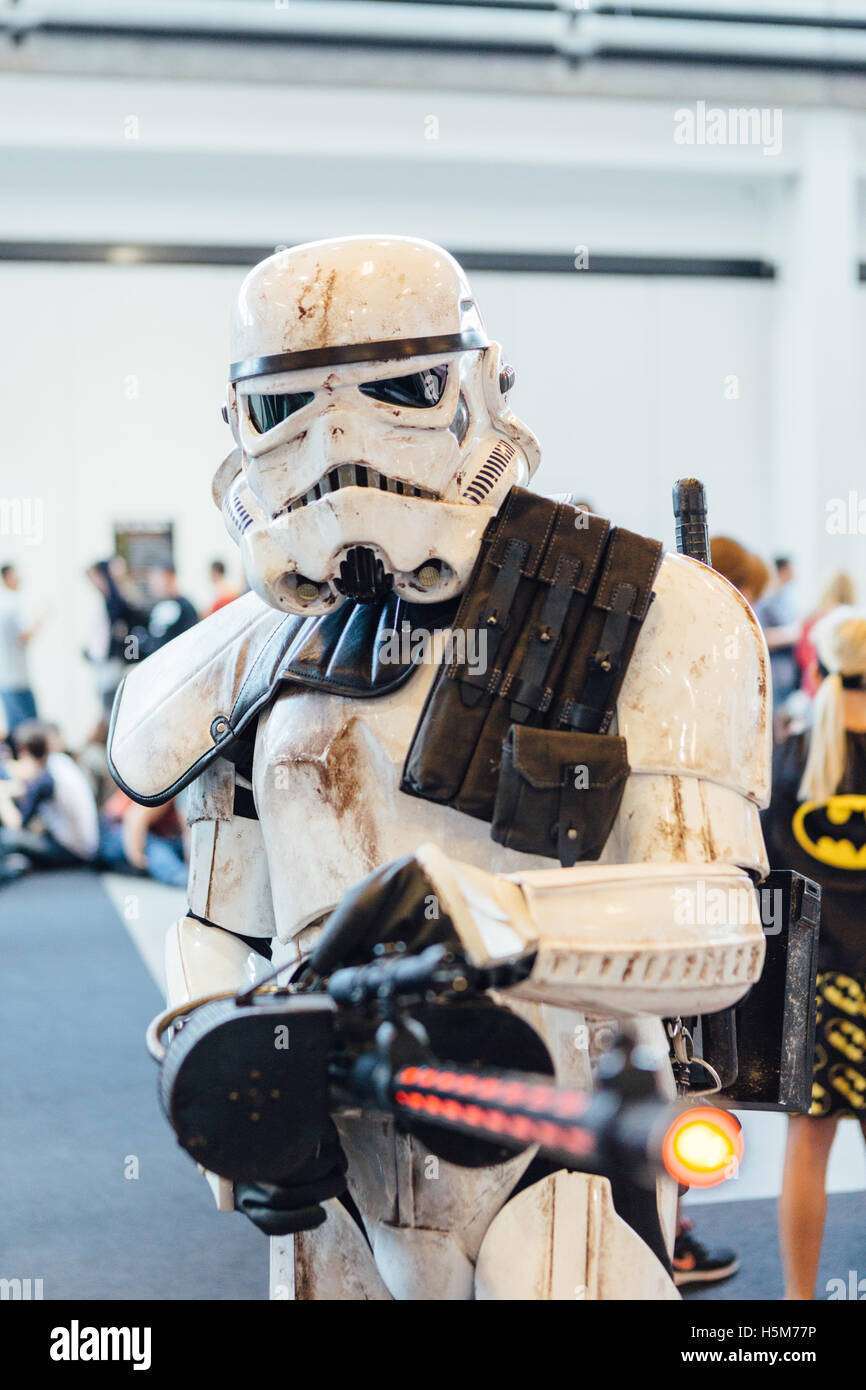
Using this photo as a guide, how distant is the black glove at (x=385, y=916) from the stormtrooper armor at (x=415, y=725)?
0.10 metres

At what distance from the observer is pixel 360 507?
146cm

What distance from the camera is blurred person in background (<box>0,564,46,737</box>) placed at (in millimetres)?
9781

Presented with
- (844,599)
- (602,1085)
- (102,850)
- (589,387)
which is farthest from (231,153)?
(602,1085)

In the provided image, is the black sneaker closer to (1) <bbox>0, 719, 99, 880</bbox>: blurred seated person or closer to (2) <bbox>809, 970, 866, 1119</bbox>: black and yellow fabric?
(2) <bbox>809, 970, 866, 1119</bbox>: black and yellow fabric

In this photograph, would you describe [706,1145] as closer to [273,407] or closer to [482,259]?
[273,407]

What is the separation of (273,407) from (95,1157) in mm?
3247

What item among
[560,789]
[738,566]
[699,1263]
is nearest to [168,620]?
[738,566]

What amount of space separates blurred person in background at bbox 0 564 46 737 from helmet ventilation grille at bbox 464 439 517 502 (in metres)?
8.58

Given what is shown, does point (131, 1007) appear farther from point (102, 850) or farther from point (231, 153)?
point (231, 153)

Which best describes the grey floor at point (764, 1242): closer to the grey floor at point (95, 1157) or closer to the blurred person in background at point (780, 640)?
the grey floor at point (95, 1157)

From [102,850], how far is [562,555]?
774cm

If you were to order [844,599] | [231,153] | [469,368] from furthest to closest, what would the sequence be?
1. [231,153]
2. [844,599]
3. [469,368]

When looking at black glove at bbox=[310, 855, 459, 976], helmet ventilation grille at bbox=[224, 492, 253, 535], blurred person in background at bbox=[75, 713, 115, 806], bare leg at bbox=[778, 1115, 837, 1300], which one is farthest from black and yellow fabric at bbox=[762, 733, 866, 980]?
blurred person in background at bbox=[75, 713, 115, 806]

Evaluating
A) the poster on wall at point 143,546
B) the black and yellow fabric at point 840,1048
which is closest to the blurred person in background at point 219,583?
the poster on wall at point 143,546
